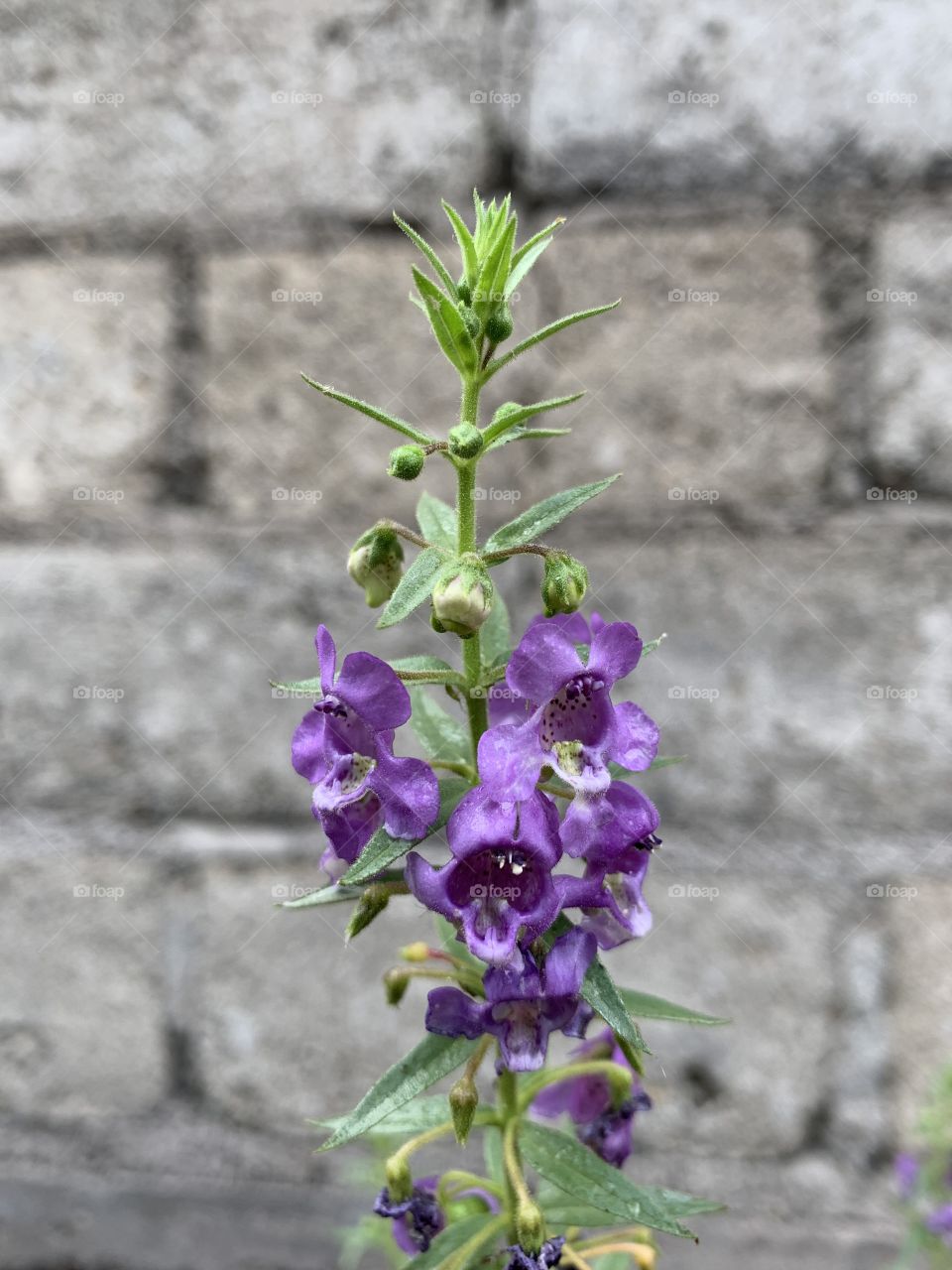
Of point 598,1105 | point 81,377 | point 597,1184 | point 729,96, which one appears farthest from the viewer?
point 81,377

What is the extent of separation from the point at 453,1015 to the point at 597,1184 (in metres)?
0.18

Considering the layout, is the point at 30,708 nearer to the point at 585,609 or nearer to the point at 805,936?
the point at 585,609

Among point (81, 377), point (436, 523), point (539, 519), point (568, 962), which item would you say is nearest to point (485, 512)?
point (81, 377)

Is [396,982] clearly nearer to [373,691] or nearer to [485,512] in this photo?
[373,691]

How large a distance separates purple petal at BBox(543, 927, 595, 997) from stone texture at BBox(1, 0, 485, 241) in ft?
4.49

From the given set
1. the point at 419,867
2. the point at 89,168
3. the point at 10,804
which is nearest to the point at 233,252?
the point at 89,168

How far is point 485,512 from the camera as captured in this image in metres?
1.66

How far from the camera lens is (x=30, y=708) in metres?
1.83

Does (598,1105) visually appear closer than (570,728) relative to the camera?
No

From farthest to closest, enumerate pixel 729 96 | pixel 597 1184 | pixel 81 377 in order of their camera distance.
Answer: pixel 81 377
pixel 729 96
pixel 597 1184

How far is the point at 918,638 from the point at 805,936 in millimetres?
563

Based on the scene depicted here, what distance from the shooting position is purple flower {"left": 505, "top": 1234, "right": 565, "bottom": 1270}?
2.22 ft

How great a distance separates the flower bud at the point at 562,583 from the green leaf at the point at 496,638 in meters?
0.09

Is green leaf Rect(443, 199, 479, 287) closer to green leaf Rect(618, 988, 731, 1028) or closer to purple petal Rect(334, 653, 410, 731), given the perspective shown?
purple petal Rect(334, 653, 410, 731)
